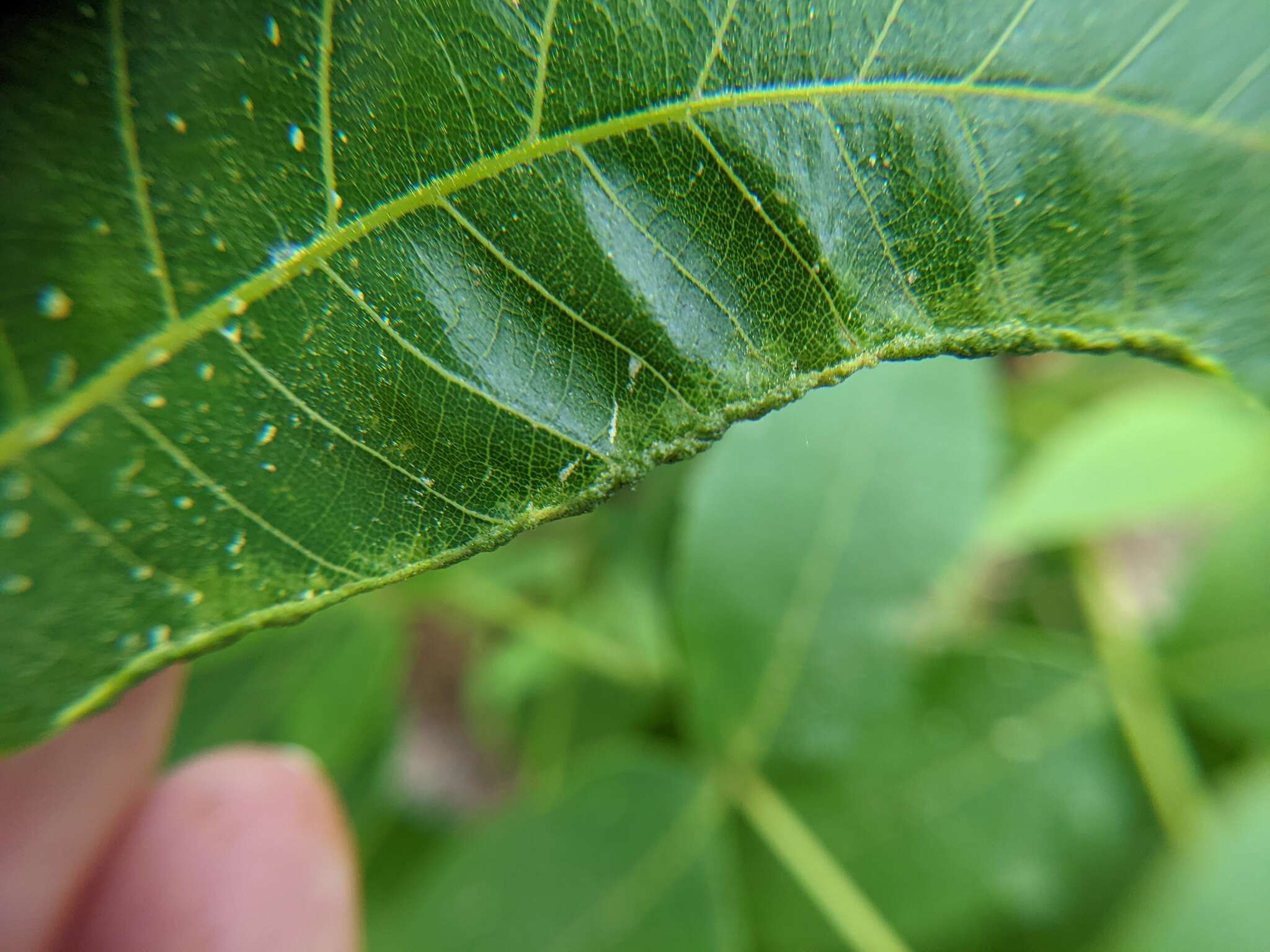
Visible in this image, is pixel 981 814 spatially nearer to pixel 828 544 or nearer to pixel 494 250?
pixel 828 544

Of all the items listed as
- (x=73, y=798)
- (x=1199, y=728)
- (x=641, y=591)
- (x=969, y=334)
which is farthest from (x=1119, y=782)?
(x=73, y=798)

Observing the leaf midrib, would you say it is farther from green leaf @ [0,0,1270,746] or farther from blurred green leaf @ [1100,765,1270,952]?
blurred green leaf @ [1100,765,1270,952]

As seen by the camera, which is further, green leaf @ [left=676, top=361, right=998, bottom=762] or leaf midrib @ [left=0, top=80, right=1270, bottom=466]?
green leaf @ [left=676, top=361, right=998, bottom=762]

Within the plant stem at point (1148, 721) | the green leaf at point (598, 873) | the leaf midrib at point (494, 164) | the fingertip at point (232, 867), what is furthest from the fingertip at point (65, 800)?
the plant stem at point (1148, 721)

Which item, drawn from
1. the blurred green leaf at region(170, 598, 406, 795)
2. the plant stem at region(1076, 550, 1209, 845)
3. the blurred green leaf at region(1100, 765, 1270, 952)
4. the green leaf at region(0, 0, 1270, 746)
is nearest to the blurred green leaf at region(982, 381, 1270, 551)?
the plant stem at region(1076, 550, 1209, 845)

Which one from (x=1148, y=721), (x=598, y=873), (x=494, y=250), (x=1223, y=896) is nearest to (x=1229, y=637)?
(x=1148, y=721)

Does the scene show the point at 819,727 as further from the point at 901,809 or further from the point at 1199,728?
A: the point at 1199,728
